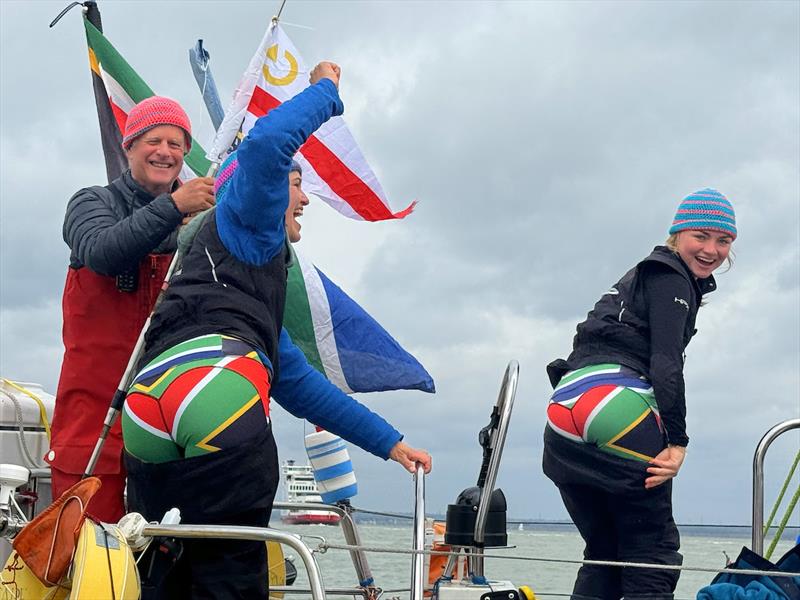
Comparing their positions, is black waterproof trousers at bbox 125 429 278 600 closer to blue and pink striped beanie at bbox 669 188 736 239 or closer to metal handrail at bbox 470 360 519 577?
metal handrail at bbox 470 360 519 577

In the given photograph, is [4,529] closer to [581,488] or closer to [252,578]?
[252,578]

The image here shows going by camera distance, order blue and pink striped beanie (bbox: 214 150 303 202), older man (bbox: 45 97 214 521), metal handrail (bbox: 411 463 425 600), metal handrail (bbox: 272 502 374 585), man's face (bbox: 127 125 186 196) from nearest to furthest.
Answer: metal handrail (bbox: 411 463 425 600), blue and pink striped beanie (bbox: 214 150 303 202), older man (bbox: 45 97 214 521), man's face (bbox: 127 125 186 196), metal handrail (bbox: 272 502 374 585)

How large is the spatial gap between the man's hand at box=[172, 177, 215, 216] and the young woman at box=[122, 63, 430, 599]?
0.37 m

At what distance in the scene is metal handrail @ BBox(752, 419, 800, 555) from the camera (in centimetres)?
349

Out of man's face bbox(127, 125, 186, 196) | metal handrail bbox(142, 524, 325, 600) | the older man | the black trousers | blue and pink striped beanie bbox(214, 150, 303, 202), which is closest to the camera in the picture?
metal handrail bbox(142, 524, 325, 600)

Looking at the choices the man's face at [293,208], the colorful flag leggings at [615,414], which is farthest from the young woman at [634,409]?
the man's face at [293,208]

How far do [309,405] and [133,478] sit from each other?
0.75 meters

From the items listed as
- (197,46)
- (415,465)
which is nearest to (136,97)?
(197,46)

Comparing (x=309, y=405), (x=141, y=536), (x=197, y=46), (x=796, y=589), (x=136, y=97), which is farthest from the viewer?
(x=197, y=46)

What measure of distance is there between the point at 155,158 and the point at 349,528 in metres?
1.57

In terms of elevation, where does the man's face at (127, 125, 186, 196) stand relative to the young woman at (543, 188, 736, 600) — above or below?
above

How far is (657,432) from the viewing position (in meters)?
→ 3.53

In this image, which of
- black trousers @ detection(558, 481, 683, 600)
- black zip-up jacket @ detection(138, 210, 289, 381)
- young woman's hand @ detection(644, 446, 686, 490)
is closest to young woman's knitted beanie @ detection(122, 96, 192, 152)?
black zip-up jacket @ detection(138, 210, 289, 381)

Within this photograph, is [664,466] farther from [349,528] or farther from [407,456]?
[349,528]
